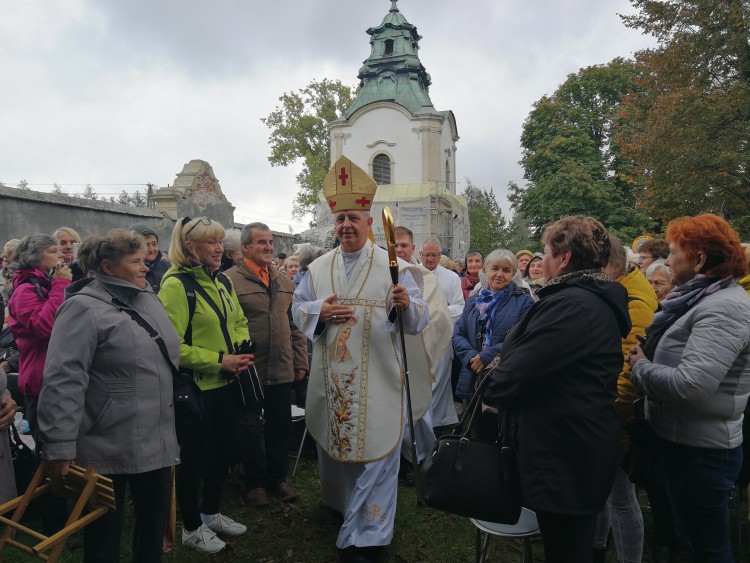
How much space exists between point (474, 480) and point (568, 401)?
1.64 ft

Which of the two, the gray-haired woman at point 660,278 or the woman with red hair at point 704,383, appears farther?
the gray-haired woman at point 660,278

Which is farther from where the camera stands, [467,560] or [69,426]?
[467,560]

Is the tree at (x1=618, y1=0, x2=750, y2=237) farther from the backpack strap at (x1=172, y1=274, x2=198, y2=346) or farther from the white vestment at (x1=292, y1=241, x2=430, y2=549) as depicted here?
the backpack strap at (x1=172, y1=274, x2=198, y2=346)

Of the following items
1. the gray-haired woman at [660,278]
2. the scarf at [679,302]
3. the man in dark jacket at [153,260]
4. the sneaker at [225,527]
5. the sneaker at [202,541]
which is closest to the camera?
the scarf at [679,302]

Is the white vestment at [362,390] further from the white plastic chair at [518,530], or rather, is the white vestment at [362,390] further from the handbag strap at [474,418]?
the handbag strap at [474,418]

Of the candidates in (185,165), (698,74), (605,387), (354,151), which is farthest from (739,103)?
(354,151)

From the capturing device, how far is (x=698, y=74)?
14156 millimetres

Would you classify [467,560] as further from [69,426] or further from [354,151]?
[354,151]

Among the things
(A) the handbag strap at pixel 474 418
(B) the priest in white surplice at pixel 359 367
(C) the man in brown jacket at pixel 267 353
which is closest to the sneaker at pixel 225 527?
(C) the man in brown jacket at pixel 267 353

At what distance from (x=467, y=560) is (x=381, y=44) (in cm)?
3545

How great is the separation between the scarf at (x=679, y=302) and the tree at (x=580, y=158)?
21.4m

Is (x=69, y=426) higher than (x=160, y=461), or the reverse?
(x=69, y=426)

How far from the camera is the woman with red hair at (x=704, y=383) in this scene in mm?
2336

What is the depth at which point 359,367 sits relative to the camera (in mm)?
3529
